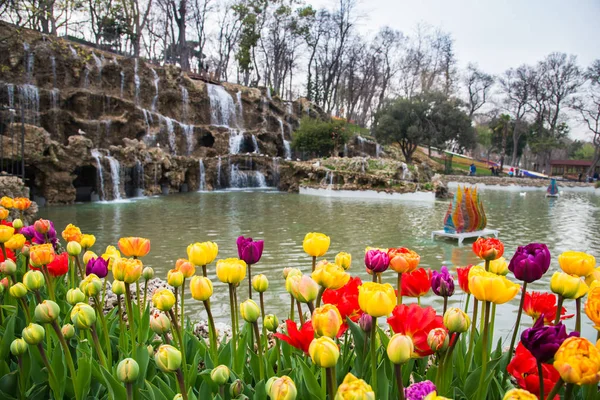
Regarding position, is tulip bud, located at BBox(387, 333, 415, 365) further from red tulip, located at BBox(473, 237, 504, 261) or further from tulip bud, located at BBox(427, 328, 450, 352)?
red tulip, located at BBox(473, 237, 504, 261)

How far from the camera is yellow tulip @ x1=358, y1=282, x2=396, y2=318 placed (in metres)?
1.00

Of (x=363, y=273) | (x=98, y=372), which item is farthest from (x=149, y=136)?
(x=98, y=372)

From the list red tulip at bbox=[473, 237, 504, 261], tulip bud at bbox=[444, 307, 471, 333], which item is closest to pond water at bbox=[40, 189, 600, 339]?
red tulip at bbox=[473, 237, 504, 261]

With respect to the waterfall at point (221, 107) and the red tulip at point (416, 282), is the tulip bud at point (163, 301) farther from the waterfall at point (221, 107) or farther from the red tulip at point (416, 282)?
the waterfall at point (221, 107)

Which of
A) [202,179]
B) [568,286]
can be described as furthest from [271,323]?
[202,179]

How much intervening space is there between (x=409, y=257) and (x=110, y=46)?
42560mm

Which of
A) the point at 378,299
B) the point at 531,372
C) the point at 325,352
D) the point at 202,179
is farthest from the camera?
the point at 202,179

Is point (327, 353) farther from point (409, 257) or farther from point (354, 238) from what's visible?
point (354, 238)

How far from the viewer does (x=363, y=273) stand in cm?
597

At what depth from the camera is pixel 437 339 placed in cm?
102

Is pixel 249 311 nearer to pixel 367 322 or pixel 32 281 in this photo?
pixel 367 322

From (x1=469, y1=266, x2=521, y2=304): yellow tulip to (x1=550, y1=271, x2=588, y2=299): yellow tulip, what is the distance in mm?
210

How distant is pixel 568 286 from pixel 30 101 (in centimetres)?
2552

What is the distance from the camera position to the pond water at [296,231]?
5.40 m
